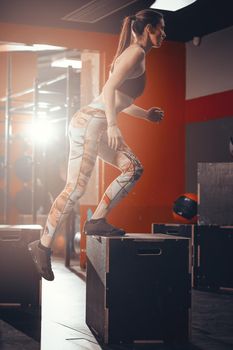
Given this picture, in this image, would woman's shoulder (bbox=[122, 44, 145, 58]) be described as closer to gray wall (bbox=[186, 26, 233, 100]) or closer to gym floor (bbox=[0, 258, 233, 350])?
gym floor (bbox=[0, 258, 233, 350])

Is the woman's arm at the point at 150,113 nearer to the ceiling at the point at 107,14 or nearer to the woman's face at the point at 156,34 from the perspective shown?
the woman's face at the point at 156,34

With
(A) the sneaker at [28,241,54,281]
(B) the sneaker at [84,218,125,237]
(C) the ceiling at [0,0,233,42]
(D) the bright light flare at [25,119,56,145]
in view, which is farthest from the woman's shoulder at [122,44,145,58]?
(D) the bright light flare at [25,119,56,145]

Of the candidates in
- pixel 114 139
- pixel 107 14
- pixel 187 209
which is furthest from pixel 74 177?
pixel 107 14

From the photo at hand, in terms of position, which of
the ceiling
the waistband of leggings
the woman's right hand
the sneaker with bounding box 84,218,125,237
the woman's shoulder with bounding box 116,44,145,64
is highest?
the ceiling

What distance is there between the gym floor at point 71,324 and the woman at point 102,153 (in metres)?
0.34

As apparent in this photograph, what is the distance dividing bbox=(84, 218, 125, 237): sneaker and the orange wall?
108 inches

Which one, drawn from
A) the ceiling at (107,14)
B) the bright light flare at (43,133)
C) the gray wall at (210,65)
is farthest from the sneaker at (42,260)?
the bright light flare at (43,133)

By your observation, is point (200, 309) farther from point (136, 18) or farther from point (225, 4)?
point (225, 4)

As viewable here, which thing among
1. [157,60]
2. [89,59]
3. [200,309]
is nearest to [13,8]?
[89,59]

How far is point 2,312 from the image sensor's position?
13.5ft

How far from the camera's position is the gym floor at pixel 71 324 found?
3287 millimetres

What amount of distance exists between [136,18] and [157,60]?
2.13 meters

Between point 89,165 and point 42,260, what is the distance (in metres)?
0.72

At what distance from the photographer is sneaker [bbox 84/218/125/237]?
3639 millimetres
